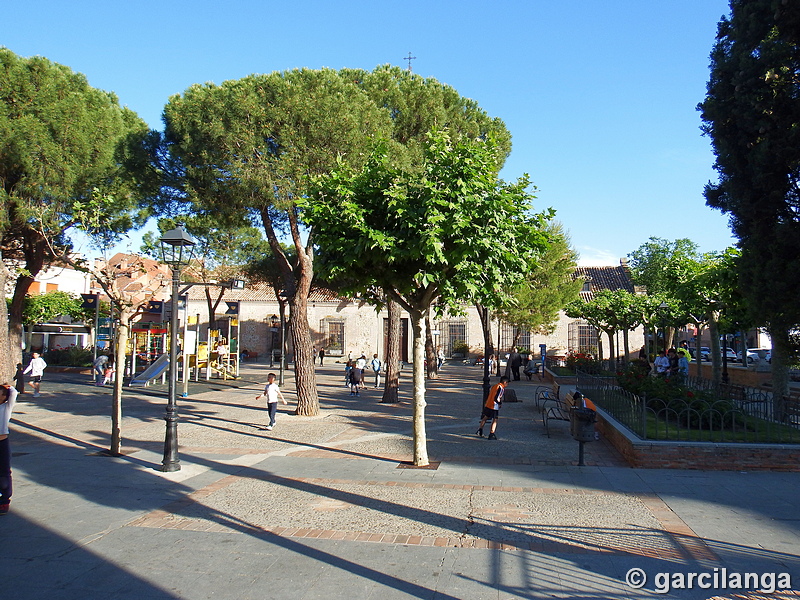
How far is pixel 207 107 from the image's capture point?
13.1 m

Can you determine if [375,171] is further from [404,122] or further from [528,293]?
[528,293]

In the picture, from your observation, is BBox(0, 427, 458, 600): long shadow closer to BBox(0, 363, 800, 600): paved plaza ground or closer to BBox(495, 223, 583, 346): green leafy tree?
BBox(0, 363, 800, 600): paved plaza ground

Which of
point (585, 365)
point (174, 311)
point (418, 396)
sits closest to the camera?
point (418, 396)

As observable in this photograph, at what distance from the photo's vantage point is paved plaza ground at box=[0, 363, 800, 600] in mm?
4496

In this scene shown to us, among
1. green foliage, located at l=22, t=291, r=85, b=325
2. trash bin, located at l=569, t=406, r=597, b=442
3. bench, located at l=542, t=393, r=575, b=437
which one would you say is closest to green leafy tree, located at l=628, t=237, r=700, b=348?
bench, located at l=542, t=393, r=575, b=437

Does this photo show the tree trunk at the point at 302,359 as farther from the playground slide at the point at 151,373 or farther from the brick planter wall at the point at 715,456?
the playground slide at the point at 151,373

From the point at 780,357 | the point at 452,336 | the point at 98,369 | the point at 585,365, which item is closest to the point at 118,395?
the point at 780,357

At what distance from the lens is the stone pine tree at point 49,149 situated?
47.6 ft

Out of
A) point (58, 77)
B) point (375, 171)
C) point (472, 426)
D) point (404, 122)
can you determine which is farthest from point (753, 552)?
point (58, 77)

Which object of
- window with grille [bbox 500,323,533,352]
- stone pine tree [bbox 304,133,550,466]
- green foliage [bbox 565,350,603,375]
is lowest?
green foliage [bbox 565,350,603,375]

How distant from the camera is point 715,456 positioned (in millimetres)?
8094

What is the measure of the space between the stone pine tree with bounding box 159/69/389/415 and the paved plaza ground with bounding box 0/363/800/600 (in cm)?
557

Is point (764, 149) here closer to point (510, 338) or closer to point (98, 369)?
point (98, 369)

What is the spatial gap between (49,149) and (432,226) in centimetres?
1207
